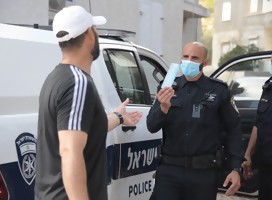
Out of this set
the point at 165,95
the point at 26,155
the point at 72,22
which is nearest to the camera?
the point at 72,22

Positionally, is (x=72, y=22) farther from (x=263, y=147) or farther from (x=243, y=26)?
(x=243, y=26)

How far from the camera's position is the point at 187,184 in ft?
9.79

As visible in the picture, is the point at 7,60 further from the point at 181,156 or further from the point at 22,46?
the point at 181,156

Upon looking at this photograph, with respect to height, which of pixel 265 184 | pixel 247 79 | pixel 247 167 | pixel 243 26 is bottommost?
pixel 265 184

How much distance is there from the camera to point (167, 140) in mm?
3105

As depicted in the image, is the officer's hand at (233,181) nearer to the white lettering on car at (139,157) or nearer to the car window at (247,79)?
the white lettering on car at (139,157)

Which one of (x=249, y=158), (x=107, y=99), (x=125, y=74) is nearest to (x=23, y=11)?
(x=125, y=74)

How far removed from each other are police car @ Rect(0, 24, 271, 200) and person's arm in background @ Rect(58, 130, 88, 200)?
625 mm

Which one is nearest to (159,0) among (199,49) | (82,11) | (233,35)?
(199,49)

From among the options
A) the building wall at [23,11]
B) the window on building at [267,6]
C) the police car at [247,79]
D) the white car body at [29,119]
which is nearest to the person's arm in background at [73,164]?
the white car body at [29,119]

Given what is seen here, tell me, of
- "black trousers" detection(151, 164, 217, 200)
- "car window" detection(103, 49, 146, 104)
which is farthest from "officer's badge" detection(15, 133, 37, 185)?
"car window" detection(103, 49, 146, 104)

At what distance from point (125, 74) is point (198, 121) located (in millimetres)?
898

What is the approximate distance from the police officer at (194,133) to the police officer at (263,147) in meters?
0.32

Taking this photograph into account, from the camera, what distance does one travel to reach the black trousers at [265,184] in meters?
3.29
